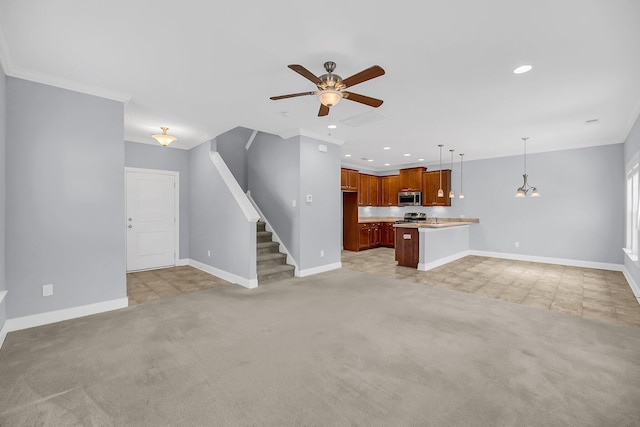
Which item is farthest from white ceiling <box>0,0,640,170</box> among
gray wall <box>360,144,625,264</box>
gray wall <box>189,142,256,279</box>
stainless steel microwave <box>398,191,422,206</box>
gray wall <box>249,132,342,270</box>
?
stainless steel microwave <box>398,191,422,206</box>

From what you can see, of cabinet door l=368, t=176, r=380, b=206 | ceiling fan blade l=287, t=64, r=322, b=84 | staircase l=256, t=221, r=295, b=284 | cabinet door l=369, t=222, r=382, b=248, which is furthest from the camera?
cabinet door l=368, t=176, r=380, b=206

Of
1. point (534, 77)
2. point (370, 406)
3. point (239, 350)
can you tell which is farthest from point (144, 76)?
point (534, 77)

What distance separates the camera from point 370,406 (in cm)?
191

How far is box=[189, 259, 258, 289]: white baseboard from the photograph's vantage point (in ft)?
15.5

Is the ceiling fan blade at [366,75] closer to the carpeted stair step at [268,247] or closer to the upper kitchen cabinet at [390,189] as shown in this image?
the carpeted stair step at [268,247]

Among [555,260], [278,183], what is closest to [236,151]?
[278,183]

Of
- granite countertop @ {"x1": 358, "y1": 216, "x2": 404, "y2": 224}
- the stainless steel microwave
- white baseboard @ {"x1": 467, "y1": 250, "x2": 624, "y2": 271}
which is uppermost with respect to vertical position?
the stainless steel microwave

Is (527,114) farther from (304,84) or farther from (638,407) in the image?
(638,407)

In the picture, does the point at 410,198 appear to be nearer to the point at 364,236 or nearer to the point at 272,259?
the point at 364,236

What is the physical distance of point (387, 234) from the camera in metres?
9.41

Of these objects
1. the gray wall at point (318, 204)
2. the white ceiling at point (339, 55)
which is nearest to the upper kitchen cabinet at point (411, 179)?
the gray wall at point (318, 204)

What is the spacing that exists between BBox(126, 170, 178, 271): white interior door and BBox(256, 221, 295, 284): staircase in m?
2.15

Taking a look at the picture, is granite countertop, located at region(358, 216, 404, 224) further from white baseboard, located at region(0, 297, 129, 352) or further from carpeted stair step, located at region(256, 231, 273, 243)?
white baseboard, located at region(0, 297, 129, 352)

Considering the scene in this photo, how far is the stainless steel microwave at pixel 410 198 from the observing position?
893 cm
